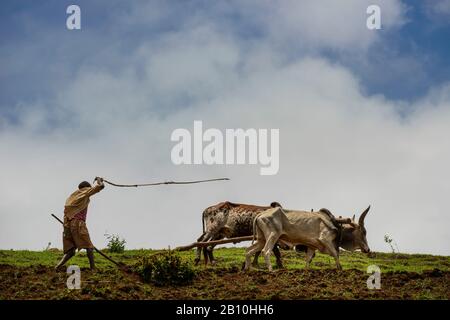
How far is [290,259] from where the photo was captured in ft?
73.5

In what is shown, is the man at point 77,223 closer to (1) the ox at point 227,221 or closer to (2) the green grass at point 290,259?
(2) the green grass at point 290,259

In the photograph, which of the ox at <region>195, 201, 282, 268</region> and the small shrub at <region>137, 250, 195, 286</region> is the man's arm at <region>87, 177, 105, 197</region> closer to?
the small shrub at <region>137, 250, 195, 286</region>

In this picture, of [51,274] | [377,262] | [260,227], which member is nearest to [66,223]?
[51,274]

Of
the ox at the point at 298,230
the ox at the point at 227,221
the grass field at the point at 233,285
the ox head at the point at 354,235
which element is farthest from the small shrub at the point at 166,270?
the ox at the point at 227,221

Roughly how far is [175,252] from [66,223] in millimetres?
2515

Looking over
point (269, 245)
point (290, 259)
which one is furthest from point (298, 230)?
point (290, 259)

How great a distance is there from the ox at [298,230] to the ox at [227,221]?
297 centimetres

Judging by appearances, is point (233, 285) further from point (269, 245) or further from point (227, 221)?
point (227, 221)

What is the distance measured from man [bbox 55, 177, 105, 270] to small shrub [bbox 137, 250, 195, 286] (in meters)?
1.99

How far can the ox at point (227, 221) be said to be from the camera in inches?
794

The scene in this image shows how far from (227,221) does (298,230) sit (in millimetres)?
4119

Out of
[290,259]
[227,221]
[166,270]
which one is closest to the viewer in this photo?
[166,270]
